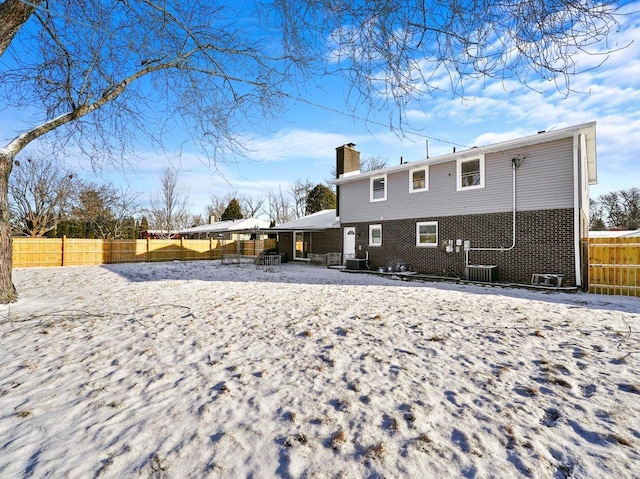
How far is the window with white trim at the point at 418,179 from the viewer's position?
14.3 meters

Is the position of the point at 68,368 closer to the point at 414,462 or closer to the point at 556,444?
the point at 414,462

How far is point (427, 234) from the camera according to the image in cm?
1438

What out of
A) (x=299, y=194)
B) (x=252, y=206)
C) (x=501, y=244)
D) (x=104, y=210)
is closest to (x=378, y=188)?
(x=501, y=244)

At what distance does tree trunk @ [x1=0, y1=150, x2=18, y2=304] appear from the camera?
6.72 meters

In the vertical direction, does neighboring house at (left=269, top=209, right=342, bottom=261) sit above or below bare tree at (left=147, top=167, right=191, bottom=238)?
below

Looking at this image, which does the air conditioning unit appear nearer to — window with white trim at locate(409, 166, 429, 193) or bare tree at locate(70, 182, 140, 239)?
window with white trim at locate(409, 166, 429, 193)

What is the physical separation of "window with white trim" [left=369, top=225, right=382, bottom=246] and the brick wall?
467 millimetres

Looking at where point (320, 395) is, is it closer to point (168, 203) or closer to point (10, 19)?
point (10, 19)

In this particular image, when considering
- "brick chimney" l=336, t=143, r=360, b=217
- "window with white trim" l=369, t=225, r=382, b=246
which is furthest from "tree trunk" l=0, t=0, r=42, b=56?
"brick chimney" l=336, t=143, r=360, b=217

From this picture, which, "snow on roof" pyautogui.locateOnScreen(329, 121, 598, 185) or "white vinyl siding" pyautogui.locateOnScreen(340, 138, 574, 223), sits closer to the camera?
"snow on roof" pyautogui.locateOnScreen(329, 121, 598, 185)

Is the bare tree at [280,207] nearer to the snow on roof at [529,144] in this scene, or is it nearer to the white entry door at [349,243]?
the white entry door at [349,243]

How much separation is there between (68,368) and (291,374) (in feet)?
8.94

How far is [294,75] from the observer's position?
4059 millimetres

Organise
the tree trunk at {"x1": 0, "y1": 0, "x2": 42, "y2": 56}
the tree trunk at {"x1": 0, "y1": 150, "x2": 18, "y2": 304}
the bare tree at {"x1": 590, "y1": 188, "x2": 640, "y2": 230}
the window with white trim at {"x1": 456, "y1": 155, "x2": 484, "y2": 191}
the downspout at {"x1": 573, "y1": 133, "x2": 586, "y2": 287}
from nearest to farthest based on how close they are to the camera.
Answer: the tree trunk at {"x1": 0, "y1": 0, "x2": 42, "y2": 56}, the tree trunk at {"x1": 0, "y1": 150, "x2": 18, "y2": 304}, the downspout at {"x1": 573, "y1": 133, "x2": 586, "y2": 287}, the window with white trim at {"x1": 456, "y1": 155, "x2": 484, "y2": 191}, the bare tree at {"x1": 590, "y1": 188, "x2": 640, "y2": 230}
